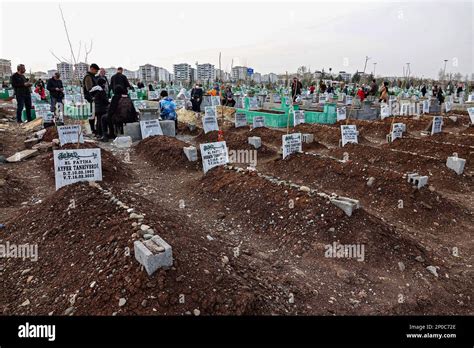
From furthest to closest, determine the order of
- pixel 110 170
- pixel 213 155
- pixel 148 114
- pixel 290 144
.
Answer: pixel 148 114 → pixel 290 144 → pixel 213 155 → pixel 110 170

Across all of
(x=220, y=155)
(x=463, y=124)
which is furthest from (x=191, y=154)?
(x=463, y=124)

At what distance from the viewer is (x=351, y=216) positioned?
553 cm

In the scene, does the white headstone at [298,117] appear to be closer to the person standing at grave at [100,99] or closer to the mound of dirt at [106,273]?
the person standing at grave at [100,99]

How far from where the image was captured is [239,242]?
17.9 feet

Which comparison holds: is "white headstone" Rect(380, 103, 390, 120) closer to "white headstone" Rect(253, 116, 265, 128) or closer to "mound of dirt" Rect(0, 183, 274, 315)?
"white headstone" Rect(253, 116, 265, 128)

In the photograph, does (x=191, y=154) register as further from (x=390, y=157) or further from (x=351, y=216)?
(x=390, y=157)

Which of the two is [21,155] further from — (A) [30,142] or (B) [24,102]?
(B) [24,102]

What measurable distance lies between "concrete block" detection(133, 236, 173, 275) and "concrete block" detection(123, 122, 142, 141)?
28.8ft

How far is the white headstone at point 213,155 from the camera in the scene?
8094 mm

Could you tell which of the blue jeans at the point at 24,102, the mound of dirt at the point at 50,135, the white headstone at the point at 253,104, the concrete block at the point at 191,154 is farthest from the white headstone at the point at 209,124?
the blue jeans at the point at 24,102
